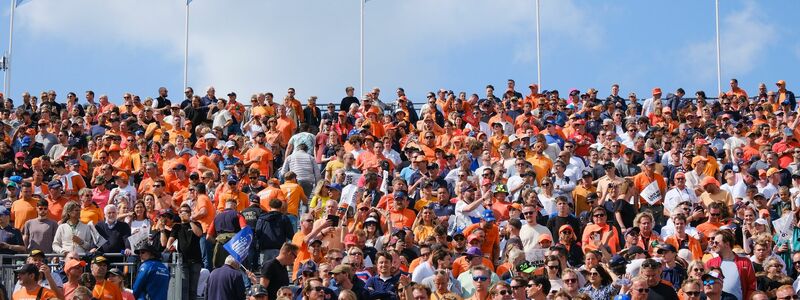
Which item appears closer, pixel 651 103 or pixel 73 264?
pixel 73 264

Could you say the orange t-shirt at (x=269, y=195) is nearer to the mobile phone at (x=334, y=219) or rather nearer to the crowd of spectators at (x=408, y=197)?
the crowd of spectators at (x=408, y=197)

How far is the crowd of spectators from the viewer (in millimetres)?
15016

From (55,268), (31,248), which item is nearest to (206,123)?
(31,248)

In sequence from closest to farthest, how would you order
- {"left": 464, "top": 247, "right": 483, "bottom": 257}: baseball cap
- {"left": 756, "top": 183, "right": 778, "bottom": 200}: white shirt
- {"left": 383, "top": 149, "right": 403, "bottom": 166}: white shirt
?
{"left": 464, "top": 247, "right": 483, "bottom": 257}: baseball cap → {"left": 756, "top": 183, "right": 778, "bottom": 200}: white shirt → {"left": 383, "top": 149, "right": 403, "bottom": 166}: white shirt

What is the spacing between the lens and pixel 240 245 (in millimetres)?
15586

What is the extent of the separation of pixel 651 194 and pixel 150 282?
299 inches

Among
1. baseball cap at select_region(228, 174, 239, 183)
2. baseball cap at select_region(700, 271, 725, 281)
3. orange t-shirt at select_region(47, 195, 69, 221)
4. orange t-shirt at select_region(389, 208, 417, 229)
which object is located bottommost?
baseball cap at select_region(700, 271, 725, 281)

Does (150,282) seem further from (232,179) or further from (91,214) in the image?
(232,179)

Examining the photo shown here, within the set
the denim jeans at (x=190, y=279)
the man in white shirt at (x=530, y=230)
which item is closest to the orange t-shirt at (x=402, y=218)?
the man in white shirt at (x=530, y=230)

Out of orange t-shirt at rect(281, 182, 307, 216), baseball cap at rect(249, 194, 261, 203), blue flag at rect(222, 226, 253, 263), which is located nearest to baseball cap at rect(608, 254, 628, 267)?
blue flag at rect(222, 226, 253, 263)

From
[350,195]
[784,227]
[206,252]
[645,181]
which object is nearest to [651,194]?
[645,181]

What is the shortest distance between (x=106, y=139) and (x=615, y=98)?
33.8 ft

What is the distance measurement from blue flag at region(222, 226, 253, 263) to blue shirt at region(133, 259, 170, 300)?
2.81ft

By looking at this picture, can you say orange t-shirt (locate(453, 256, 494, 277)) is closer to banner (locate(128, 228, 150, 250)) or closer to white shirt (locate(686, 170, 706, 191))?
banner (locate(128, 228, 150, 250))
